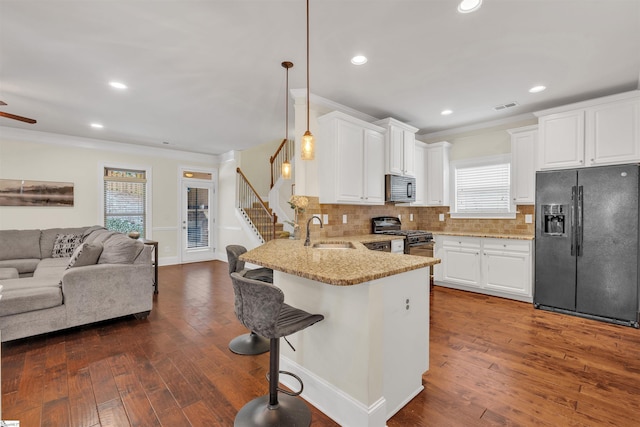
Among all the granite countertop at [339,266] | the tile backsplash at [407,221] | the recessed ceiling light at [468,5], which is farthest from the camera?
the tile backsplash at [407,221]

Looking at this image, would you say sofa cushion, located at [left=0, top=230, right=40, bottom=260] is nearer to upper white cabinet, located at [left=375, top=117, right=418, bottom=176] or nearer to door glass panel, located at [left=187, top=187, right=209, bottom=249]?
door glass panel, located at [left=187, top=187, right=209, bottom=249]

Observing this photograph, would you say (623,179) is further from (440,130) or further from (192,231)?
(192,231)

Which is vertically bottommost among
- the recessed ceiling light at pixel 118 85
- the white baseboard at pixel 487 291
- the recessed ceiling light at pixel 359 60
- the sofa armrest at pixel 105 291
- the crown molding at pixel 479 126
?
the white baseboard at pixel 487 291

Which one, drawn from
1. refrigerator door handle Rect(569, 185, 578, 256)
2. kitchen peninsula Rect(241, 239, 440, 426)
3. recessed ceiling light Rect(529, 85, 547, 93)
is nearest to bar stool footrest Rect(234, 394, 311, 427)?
kitchen peninsula Rect(241, 239, 440, 426)

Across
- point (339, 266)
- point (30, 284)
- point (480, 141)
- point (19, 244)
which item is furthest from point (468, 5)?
point (19, 244)

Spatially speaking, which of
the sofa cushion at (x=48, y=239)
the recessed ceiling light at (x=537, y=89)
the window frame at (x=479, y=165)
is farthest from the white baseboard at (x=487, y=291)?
the sofa cushion at (x=48, y=239)

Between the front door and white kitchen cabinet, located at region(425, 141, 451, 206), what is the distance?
5251 mm

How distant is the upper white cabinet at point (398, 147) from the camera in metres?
Result: 4.44

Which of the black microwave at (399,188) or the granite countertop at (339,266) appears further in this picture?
the black microwave at (399,188)

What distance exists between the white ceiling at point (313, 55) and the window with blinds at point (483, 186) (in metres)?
0.79

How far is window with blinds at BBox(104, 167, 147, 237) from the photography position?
20.9ft

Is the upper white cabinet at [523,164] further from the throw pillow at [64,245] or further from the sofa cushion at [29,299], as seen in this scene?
the throw pillow at [64,245]

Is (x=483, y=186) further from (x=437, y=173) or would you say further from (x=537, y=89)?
(x=537, y=89)

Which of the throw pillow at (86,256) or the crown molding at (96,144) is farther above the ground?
the crown molding at (96,144)
